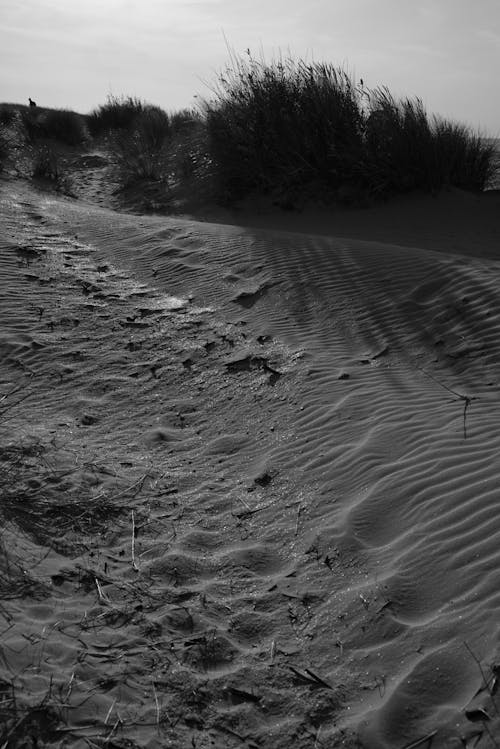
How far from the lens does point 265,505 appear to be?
4328 mm

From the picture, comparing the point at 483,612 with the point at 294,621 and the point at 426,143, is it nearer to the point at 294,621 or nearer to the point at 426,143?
the point at 294,621

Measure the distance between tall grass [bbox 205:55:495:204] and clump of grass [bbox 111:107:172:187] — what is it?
241 cm

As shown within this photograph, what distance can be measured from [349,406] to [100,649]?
2742 mm

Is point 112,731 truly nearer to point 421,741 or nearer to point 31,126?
point 421,741

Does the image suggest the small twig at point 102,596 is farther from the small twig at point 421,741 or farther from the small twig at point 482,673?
the small twig at point 482,673

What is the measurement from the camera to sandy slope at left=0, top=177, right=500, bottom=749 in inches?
113

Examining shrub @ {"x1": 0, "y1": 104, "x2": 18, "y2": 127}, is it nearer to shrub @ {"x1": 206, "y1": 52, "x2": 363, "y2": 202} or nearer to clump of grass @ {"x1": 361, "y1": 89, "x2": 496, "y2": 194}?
shrub @ {"x1": 206, "y1": 52, "x2": 363, "y2": 202}

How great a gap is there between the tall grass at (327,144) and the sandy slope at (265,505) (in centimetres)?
551

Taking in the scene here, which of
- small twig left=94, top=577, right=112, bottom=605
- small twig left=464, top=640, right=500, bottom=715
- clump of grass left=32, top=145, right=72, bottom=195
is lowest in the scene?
small twig left=94, top=577, right=112, bottom=605

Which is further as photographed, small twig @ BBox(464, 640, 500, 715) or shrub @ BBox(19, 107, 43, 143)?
shrub @ BBox(19, 107, 43, 143)

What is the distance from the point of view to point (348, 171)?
13695mm

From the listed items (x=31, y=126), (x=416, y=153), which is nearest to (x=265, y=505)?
(x=416, y=153)

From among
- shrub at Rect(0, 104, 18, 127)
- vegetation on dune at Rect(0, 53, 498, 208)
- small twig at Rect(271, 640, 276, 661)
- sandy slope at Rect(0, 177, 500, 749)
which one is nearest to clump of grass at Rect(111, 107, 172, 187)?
vegetation on dune at Rect(0, 53, 498, 208)

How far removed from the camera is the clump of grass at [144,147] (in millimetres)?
17172
